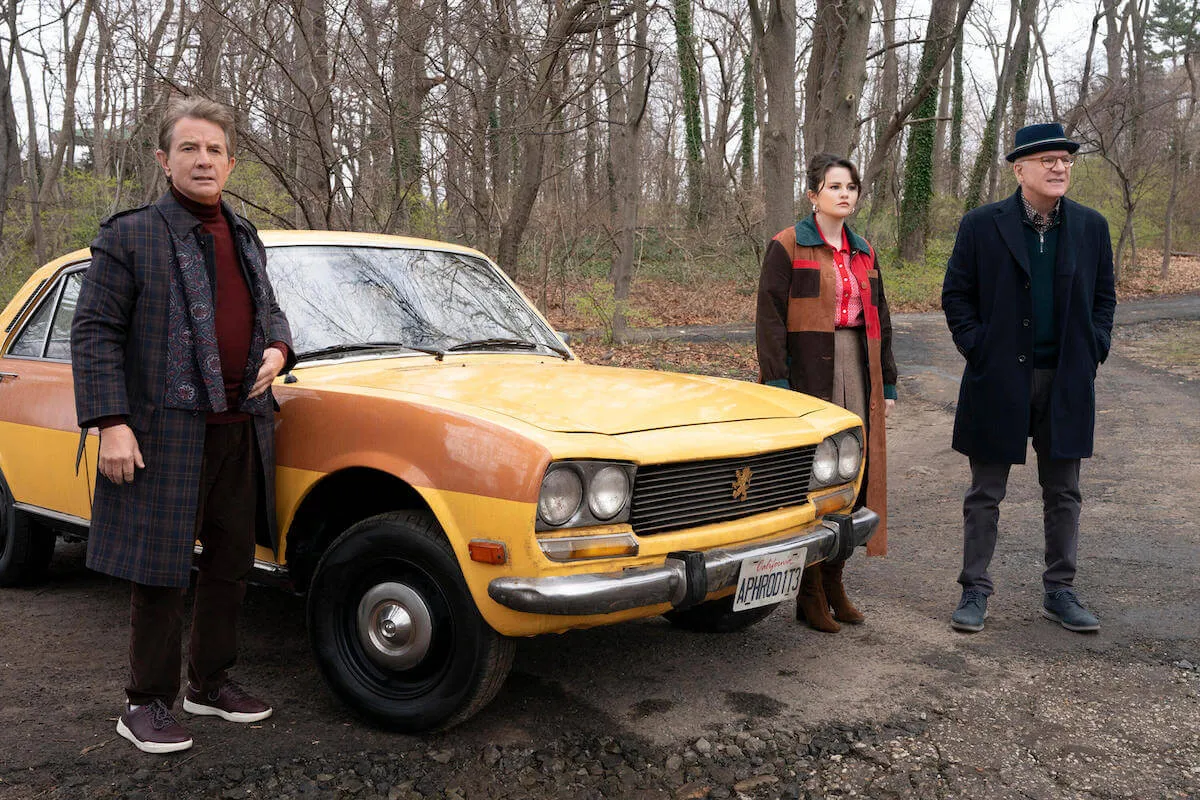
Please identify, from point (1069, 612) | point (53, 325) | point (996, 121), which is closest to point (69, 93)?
point (53, 325)

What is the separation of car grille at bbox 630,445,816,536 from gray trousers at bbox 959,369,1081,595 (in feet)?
3.87

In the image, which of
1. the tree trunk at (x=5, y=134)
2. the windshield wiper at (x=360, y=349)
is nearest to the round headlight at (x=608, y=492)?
the windshield wiper at (x=360, y=349)

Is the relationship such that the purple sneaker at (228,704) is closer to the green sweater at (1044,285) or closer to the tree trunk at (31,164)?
the green sweater at (1044,285)

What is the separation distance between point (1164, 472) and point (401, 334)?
19.2ft

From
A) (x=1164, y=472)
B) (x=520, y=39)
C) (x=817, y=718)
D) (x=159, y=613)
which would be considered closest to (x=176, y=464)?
(x=159, y=613)

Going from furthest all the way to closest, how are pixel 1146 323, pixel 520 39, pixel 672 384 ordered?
1. pixel 1146 323
2. pixel 520 39
3. pixel 672 384

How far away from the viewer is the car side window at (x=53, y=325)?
4.44m

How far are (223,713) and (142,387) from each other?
1.15m

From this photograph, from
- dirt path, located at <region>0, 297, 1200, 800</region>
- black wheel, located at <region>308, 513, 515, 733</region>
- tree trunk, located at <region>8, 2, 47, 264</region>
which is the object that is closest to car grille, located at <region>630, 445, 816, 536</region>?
black wheel, located at <region>308, 513, 515, 733</region>

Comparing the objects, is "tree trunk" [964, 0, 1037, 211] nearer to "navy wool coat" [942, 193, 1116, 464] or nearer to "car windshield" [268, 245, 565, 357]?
"navy wool coat" [942, 193, 1116, 464]

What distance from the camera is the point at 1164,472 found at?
7.15m

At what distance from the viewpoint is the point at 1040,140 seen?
4.11 m

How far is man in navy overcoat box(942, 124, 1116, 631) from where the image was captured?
4.15m

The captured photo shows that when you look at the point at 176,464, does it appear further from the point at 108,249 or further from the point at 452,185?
the point at 452,185
